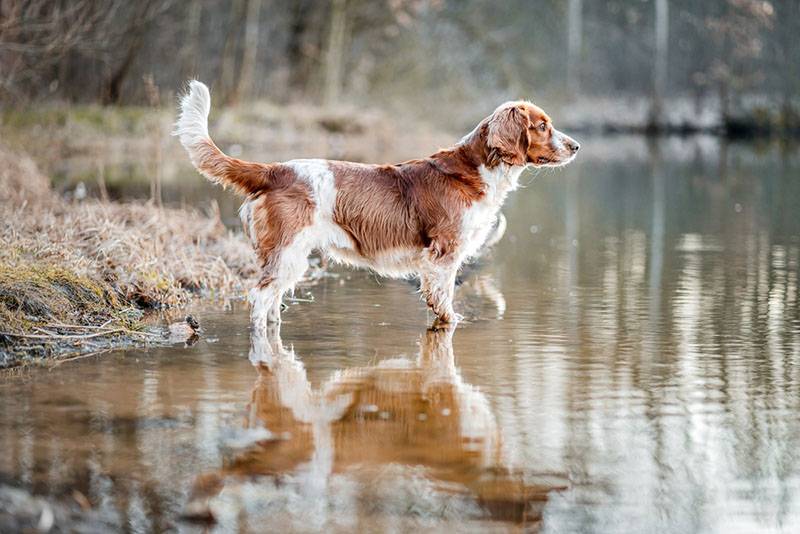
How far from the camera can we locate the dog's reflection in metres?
4.36

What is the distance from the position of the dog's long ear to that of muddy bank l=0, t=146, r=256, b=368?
2562 millimetres

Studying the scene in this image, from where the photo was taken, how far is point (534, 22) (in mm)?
45938

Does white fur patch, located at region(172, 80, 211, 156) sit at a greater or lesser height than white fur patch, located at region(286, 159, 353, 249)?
greater

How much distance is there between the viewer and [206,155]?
7.58m

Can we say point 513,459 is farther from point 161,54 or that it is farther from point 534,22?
point 534,22

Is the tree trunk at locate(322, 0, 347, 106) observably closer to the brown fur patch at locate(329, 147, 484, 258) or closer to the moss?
the brown fur patch at locate(329, 147, 484, 258)

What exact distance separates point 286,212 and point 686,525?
4008mm

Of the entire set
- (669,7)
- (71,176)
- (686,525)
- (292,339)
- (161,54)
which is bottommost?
(686,525)

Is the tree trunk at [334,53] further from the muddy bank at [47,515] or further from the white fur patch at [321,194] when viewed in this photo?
the muddy bank at [47,515]

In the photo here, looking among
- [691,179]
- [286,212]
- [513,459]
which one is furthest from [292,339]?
[691,179]

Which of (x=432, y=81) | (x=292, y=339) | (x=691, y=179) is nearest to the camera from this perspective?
(x=292, y=339)

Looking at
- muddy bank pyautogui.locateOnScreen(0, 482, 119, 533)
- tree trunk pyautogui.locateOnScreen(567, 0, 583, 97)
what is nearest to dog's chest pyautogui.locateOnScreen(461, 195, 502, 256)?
muddy bank pyautogui.locateOnScreen(0, 482, 119, 533)

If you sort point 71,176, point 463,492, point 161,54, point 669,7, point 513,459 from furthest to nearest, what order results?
point 669,7, point 161,54, point 71,176, point 513,459, point 463,492

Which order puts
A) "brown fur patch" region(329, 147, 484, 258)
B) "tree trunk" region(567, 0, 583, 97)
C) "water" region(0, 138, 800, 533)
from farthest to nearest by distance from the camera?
"tree trunk" region(567, 0, 583, 97)
"brown fur patch" region(329, 147, 484, 258)
"water" region(0, 138, 800, 533)
